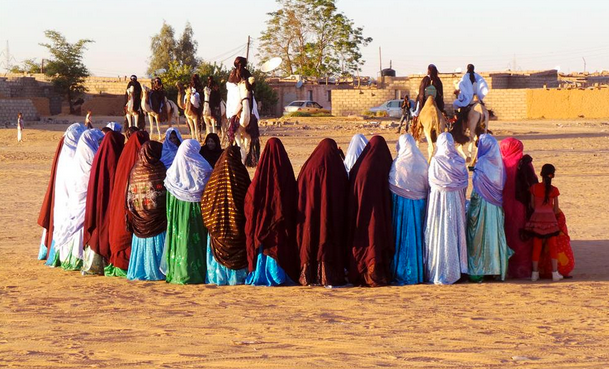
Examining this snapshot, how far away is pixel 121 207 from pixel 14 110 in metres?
26.1

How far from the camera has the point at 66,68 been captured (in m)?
46.2

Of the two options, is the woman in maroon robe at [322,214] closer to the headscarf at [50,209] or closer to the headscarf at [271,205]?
the headscarf at [271,205]

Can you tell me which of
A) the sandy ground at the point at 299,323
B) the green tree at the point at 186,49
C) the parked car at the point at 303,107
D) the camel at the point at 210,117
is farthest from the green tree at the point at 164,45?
the sandy ground at the point at 299,323

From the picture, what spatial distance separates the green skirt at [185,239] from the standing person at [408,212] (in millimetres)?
1522

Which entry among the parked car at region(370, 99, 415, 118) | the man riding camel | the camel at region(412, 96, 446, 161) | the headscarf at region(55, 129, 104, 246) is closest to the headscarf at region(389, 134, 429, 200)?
the headscarf at region(55, 129, 104, 246)

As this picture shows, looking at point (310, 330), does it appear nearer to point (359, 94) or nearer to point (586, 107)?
point (586, 107)

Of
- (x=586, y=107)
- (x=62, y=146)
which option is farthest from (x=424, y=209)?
(x=586, y=107)

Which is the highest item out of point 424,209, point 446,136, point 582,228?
point 446,136

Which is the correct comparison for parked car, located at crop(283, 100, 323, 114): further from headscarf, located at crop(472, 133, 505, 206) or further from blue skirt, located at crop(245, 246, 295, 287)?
blue skirt, located at crop(245, 246, 295, 287)

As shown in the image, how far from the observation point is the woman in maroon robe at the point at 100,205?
8086 millimetres

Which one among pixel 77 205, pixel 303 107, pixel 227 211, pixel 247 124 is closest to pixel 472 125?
pixel 247 124

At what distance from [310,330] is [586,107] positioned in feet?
104

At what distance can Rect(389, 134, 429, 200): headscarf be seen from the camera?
24.4 ft

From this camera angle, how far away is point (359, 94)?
41.6 meters
